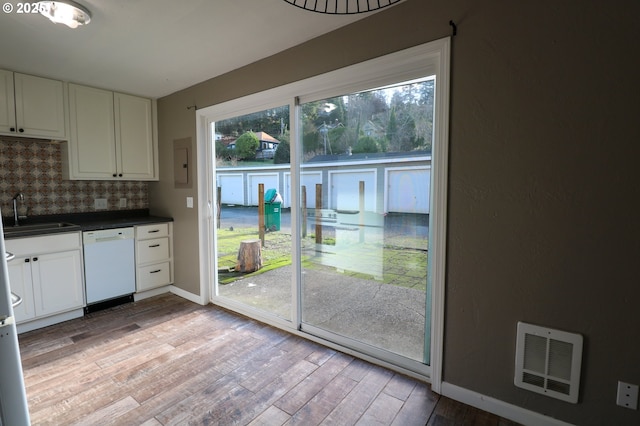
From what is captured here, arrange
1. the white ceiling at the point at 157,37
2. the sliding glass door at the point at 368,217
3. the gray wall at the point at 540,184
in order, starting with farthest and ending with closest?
1. the sliding glass door at the point at 368,217
2. the white ceiling at the point at 157,37
3. the gray wall at the point at 540,184

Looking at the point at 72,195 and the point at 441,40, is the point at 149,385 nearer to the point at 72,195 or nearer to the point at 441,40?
the point at 72,195

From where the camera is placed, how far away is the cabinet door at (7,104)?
2674mm

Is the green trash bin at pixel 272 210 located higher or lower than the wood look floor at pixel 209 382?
higher

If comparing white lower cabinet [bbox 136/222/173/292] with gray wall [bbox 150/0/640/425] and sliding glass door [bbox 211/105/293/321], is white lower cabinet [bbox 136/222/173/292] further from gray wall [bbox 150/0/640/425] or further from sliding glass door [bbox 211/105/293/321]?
gray wall [bbox 150/0/640/425]

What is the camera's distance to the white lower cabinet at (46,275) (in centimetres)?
260

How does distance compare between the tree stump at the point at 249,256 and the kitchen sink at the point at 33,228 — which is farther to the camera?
the tree stump at the point at 249,256

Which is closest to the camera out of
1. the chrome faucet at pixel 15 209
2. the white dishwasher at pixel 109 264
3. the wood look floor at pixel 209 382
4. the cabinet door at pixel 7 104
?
the wood look floor at pixel 209 382

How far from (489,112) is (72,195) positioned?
4.05m

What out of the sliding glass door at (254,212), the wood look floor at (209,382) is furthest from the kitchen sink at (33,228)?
the sliding glass door at (254,212)

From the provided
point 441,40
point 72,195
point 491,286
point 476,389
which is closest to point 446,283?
point 491,286

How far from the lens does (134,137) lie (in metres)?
3.56

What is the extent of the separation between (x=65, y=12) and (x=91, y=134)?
5.60ft

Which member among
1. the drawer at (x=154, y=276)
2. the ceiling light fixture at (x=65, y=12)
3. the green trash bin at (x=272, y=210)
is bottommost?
the drawer at (x=154, y=276)

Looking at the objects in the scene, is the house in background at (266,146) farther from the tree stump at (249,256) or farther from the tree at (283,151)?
the tree stump at (249,256)
